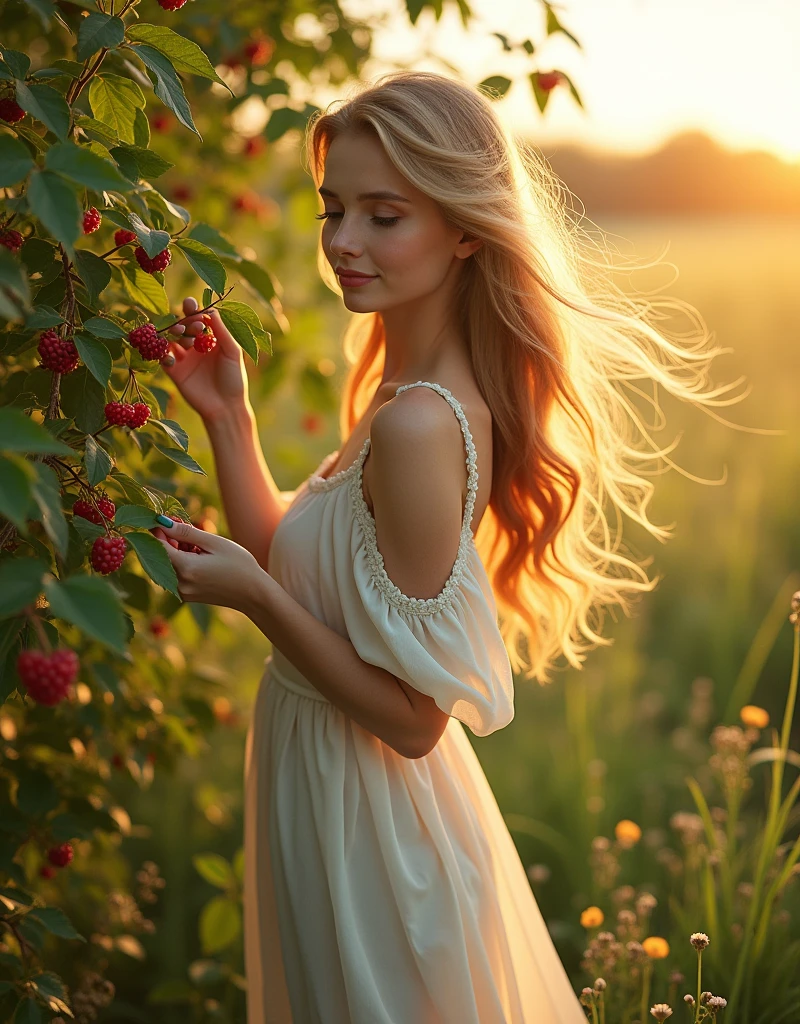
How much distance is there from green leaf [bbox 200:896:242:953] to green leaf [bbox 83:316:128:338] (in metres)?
1.49

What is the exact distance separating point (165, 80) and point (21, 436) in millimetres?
557

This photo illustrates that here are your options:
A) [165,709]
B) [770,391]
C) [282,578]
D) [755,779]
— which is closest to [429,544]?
[282,578]

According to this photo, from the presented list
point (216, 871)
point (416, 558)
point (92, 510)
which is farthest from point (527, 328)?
point (216, 871)

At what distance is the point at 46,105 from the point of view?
99cm

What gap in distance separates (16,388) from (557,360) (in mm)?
840

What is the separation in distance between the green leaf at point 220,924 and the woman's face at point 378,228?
54.8 inches

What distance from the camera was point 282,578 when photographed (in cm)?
161

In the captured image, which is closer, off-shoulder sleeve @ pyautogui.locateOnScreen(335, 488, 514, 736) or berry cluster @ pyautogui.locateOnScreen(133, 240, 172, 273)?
berry cluster @ pyautogui.locateOnScreen(133, 240, 172, 273)

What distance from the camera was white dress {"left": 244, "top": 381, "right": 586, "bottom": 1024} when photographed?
144cm

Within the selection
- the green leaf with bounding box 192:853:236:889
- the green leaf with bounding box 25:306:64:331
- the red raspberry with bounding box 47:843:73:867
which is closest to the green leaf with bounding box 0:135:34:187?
the green leaf with bounding box 25:306:64:331

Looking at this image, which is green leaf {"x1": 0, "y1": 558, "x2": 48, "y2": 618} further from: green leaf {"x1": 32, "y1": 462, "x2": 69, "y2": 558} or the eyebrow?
the eyebrow

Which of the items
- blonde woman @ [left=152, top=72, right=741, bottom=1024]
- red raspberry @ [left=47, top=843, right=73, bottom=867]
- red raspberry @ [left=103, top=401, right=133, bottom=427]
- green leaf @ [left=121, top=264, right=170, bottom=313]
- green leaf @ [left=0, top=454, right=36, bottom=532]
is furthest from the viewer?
red raspberry @ [left=47, top=843, right=73, bottom=867]

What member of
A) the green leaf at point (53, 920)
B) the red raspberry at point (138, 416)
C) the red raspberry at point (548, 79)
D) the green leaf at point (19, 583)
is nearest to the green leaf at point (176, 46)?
the red raspberry at point (138, 416)

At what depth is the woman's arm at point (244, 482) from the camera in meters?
1.81
